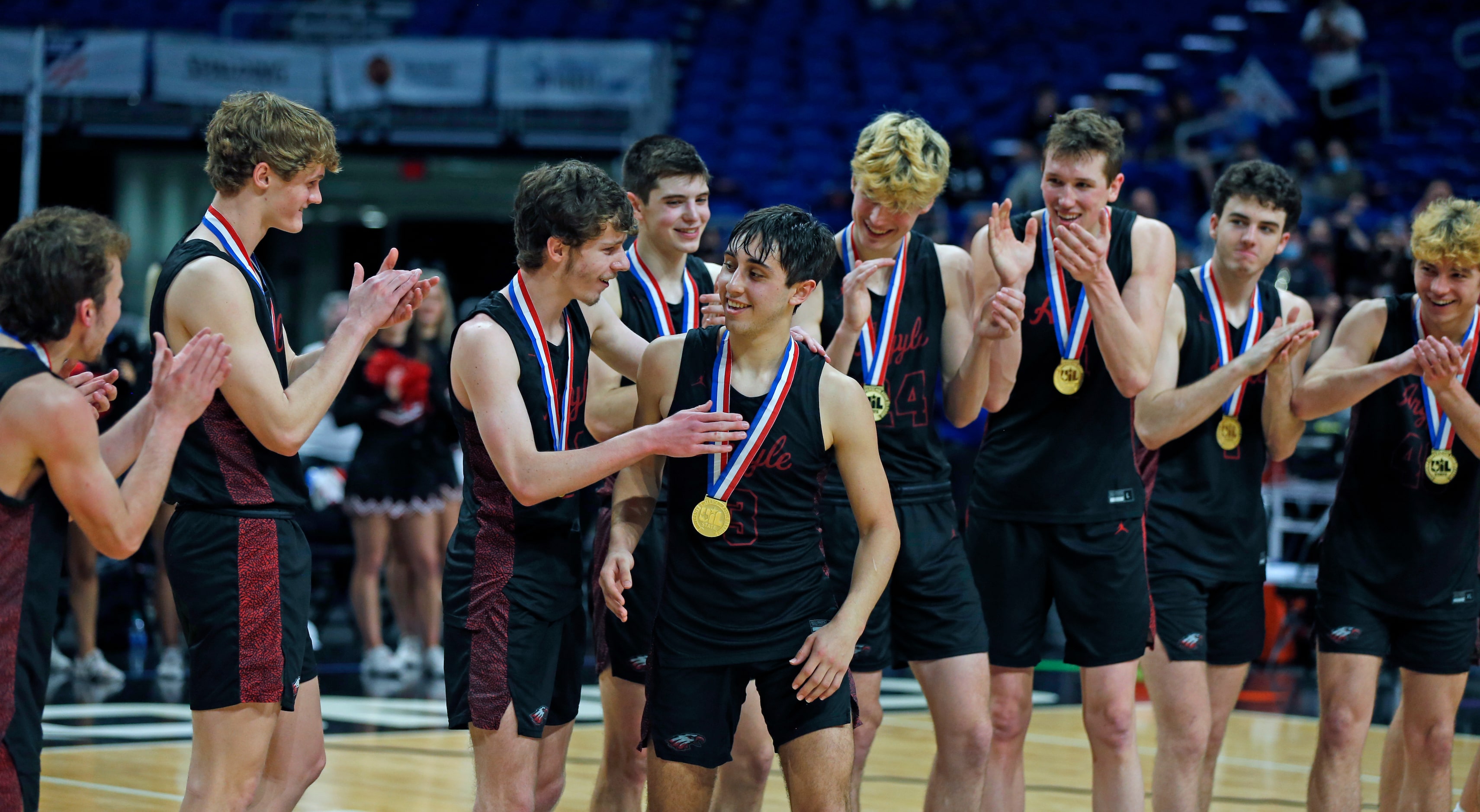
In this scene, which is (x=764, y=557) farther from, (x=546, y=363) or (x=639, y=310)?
(x=639, y=310)

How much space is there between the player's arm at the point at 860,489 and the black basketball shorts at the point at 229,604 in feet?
4.22

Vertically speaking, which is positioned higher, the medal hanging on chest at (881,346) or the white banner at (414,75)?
the white banner at (414,75)

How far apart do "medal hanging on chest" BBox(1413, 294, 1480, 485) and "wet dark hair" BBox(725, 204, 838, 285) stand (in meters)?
2.35

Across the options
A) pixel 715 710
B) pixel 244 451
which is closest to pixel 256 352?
pixel 244 451

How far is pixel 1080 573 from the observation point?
4.92 metres

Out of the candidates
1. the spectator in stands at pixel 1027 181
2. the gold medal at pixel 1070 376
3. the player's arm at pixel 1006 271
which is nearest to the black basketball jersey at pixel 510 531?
→ the player's arm at pixel 1006 271

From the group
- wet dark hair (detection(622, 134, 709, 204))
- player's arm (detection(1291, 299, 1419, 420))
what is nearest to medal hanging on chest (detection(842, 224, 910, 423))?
wet dark hair (detection(622, 134, 709, 204))

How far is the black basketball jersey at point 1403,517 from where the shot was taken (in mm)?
5141

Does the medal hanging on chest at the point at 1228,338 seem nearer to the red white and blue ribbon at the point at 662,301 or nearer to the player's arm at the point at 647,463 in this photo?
the red white and blue ribbon at the point at 662,301

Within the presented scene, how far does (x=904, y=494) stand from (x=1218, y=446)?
1.27 m

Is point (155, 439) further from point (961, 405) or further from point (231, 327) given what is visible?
point (961, 405)

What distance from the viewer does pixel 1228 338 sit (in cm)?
537

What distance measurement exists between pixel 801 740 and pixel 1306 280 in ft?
28.8

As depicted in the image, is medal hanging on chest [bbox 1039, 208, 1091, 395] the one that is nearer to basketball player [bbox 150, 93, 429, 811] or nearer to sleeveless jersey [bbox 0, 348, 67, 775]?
basketball player [bbox 150, 93, 429, 811]
